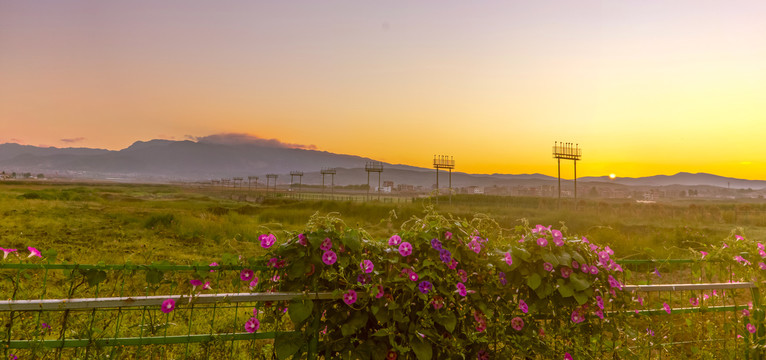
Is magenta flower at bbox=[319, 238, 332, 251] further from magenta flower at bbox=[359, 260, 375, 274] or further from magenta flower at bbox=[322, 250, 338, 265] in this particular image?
magenta flower at bbox=[359, 260, 375, 274]

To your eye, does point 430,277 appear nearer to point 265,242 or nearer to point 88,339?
point 265,242

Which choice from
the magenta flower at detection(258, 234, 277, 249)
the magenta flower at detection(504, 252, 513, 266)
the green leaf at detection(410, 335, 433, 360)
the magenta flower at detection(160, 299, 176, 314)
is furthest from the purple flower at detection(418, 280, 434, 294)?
the magenta flower at detection(160, 299, 176, 314)

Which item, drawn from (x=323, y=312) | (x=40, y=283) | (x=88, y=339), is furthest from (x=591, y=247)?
(x=40, y=283)

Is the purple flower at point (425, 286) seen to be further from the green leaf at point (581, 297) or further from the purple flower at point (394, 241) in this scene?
the green leaf at point (581, 297)

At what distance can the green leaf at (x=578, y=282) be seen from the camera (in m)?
2.53

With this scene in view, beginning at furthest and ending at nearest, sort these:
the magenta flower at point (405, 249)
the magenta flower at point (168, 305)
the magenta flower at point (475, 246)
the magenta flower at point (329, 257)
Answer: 1. the magenta flower at point (475, 246)
2. the magenta flower at point (405, 249)
3. the magenta flower at point (329, 257)
4. the magenta flower at point (168, 305)

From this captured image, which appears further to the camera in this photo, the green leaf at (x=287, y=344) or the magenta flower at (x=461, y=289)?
the magenta flower at (x=461, y=289)

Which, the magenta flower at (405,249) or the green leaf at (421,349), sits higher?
the magenta flower at (405,249)

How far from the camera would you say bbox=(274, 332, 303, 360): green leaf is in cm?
234

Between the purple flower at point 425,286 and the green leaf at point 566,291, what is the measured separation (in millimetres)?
894

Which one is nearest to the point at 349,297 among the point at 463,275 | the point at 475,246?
the point at 463,275

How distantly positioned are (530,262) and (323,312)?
4.57 feet

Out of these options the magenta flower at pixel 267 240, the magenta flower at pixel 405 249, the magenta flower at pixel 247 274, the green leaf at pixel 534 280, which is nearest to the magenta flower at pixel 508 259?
the green leaf at pixel 534 280

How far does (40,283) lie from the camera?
805cm
